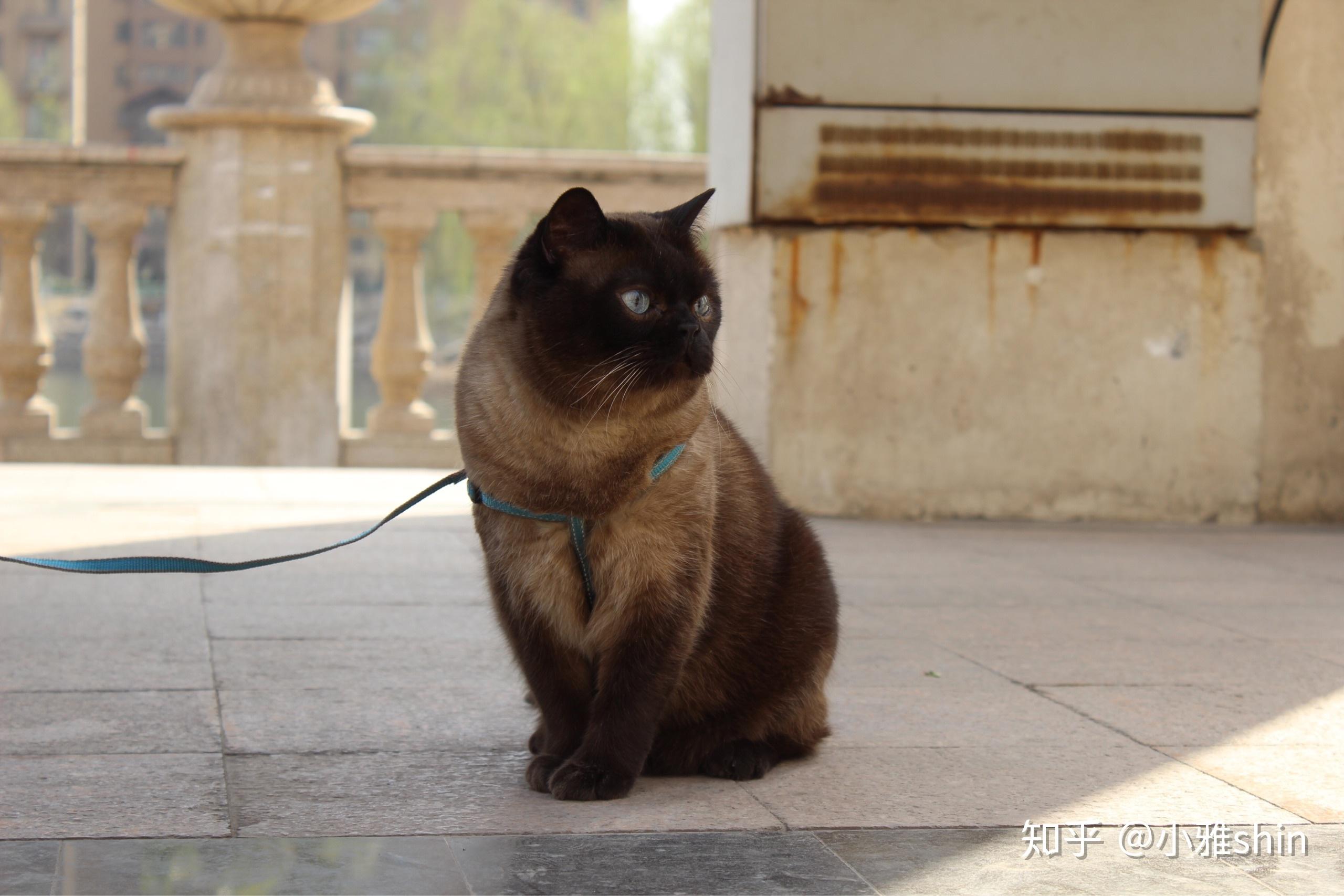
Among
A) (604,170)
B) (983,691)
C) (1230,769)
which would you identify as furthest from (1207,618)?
(604,170)

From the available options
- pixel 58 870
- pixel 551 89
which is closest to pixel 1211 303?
pixel 58 870

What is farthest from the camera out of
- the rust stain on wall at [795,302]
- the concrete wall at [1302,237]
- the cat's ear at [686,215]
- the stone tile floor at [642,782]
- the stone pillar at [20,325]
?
the stone pillar at [20,325]

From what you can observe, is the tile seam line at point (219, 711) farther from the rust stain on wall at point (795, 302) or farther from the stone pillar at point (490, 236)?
the stone pillar at point (490, 236)

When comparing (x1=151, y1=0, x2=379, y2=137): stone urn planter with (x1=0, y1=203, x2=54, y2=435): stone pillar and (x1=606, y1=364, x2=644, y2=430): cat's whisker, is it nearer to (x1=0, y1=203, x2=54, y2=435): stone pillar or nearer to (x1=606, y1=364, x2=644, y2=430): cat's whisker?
(x1=0, y1=203, x2=54, y2=435): stone pillar

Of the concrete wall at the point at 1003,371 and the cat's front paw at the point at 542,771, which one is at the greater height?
the concrete wall at the point at 1003,371

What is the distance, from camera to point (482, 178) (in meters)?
10.7

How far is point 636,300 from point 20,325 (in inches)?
337

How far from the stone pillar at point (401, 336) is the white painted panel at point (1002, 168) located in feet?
12.5

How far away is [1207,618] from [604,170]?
6.43m

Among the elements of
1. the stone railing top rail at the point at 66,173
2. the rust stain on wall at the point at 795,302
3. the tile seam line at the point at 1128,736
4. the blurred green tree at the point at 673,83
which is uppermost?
the blurred green tree at the point at 673,83

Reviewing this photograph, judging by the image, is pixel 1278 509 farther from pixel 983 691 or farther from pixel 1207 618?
pixel 983 691

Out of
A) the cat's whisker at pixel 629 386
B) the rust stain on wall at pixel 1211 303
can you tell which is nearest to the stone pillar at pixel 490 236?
the rust stain on wall at pixel 1211 303

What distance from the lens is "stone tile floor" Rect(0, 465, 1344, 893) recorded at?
9.05 ft

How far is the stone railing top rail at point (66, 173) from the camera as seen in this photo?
406 inches
